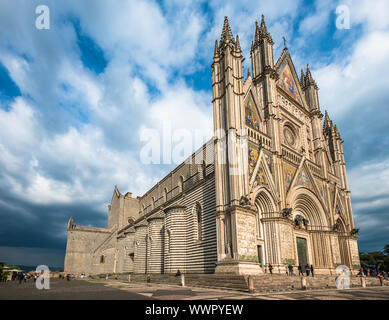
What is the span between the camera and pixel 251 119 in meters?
24.6

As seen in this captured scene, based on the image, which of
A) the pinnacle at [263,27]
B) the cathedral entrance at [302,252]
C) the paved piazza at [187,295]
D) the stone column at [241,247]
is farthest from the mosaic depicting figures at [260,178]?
the pinnacle at [263,27]

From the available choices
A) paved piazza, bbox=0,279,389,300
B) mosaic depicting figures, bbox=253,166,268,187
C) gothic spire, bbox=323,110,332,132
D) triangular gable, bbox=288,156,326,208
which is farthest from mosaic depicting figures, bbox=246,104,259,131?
gothic spire, bbox=323,110,332,132

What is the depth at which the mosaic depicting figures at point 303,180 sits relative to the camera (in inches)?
1034

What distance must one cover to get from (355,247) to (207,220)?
18.0 metres

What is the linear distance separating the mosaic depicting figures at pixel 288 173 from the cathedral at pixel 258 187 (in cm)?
10

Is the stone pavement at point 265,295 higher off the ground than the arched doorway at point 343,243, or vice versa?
the arched doorway at point 343,243

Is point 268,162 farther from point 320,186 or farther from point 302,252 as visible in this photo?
point 320,186

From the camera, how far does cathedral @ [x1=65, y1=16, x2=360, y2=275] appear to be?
2014cm

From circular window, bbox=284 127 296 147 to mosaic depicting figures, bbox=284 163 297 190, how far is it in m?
3.22

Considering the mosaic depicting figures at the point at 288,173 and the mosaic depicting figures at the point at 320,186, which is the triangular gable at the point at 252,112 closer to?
the mosaic depicting figures at the point at 288,173

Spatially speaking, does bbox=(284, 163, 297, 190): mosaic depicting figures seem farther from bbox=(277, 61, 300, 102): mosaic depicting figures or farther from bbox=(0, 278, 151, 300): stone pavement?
bbox=(0, 278, 151, 300): stone pavement

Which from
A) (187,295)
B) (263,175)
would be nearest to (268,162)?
(263,175)
